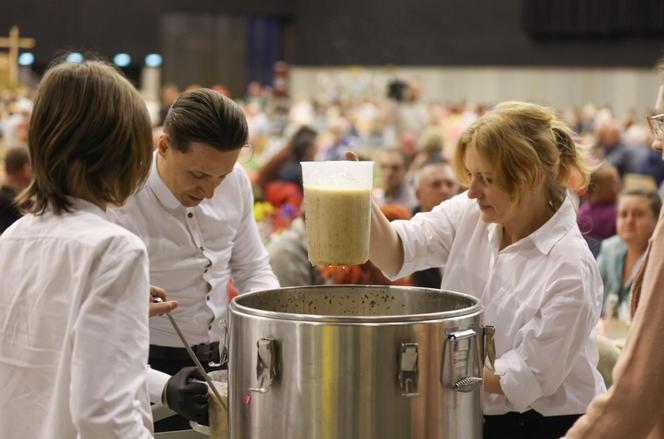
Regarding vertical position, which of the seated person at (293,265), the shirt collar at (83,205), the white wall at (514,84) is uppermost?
the white wall at (514,84)

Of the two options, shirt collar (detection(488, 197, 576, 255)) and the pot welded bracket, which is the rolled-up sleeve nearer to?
shirt collar (detection(488, 197, 576, 255))

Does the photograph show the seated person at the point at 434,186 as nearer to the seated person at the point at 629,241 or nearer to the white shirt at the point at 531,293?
the seated person at the point at 629,241

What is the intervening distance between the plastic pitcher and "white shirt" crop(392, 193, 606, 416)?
46 cm

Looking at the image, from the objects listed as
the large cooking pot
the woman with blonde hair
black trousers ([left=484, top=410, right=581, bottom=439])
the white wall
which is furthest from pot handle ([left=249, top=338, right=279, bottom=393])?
the white wall

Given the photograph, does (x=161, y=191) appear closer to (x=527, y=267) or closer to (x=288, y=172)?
(x=527, y=267)

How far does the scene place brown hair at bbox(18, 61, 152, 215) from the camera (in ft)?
5.41

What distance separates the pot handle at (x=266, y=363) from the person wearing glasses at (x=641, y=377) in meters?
0.59

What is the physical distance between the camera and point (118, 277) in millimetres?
1577

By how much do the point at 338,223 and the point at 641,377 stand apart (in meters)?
0.74

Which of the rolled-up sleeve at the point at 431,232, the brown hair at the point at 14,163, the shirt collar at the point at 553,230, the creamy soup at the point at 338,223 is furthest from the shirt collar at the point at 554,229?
the brown hair at the point at 14,163

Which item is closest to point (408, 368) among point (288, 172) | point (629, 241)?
point (629, 241)

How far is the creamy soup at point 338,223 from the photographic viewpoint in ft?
6.72

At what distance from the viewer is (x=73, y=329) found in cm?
160

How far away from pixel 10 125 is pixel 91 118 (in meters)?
10.4
